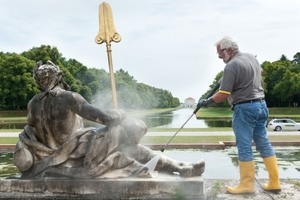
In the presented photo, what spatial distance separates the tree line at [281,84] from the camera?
54.6 m

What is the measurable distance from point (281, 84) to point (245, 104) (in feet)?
175

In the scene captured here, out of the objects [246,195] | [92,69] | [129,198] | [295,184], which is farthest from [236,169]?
[92,69]

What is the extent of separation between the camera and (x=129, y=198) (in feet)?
15.1

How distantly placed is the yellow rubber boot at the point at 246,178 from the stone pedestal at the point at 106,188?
56 cm

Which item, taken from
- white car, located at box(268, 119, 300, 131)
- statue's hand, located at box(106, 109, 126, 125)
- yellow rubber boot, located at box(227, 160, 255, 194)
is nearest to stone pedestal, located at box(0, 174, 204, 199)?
yellow rubber boot, located at box(227, 160, 255, 194)

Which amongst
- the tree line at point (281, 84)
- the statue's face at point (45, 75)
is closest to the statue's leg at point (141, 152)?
the statue's face at point (45, 75)

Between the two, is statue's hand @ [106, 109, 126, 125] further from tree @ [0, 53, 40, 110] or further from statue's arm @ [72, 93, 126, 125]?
tree @ [0, 53, 40, 110]

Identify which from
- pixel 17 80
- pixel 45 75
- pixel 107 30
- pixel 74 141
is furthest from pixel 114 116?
pixel 17 80

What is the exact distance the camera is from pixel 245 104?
487cm

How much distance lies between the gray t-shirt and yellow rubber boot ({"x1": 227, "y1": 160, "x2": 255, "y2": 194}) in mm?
790

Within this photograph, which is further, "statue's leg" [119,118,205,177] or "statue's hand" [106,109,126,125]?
"statue's leg" [119,118,205,177]

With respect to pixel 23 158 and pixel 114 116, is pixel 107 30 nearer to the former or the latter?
pixel 114 116

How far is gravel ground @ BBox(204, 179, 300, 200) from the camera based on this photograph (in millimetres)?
4750

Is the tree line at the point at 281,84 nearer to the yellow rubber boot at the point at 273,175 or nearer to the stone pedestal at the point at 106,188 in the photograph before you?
the yellow rubber boot at the point at 273,175
